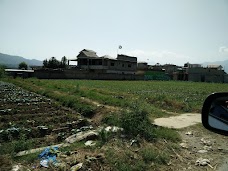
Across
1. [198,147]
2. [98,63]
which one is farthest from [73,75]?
[198,147]

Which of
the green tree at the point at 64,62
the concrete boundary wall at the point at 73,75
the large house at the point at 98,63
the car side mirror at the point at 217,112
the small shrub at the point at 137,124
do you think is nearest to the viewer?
the car side mirror at the point at 217,112

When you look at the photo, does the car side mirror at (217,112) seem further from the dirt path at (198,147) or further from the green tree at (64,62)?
the green tree at (64,62)

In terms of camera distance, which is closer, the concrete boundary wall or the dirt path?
the dirt path

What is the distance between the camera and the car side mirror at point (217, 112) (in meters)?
2.12

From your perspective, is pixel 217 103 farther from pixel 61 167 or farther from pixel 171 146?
pixel 171 146

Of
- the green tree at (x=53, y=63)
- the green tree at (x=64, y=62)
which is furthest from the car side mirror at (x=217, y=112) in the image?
the green tree at (x=64, y=62)

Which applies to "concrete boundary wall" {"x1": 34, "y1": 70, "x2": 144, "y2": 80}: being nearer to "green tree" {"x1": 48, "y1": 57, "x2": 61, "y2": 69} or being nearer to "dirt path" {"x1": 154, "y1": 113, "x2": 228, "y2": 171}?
"green tree" {"x1": 48, "y1": 57, "x2": 61, "y2": 69}

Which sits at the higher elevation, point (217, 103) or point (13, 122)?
point (217, 103)

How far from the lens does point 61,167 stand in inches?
168

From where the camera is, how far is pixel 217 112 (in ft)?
7.20

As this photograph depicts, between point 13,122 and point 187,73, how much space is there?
228 feet

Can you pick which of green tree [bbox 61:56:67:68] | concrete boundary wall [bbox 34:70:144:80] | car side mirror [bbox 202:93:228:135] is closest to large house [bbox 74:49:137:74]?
green tree [bbox 61:56:67:68]

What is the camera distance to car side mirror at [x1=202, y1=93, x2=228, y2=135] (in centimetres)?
212

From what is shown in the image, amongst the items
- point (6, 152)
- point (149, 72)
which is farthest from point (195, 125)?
point (149, 72)
